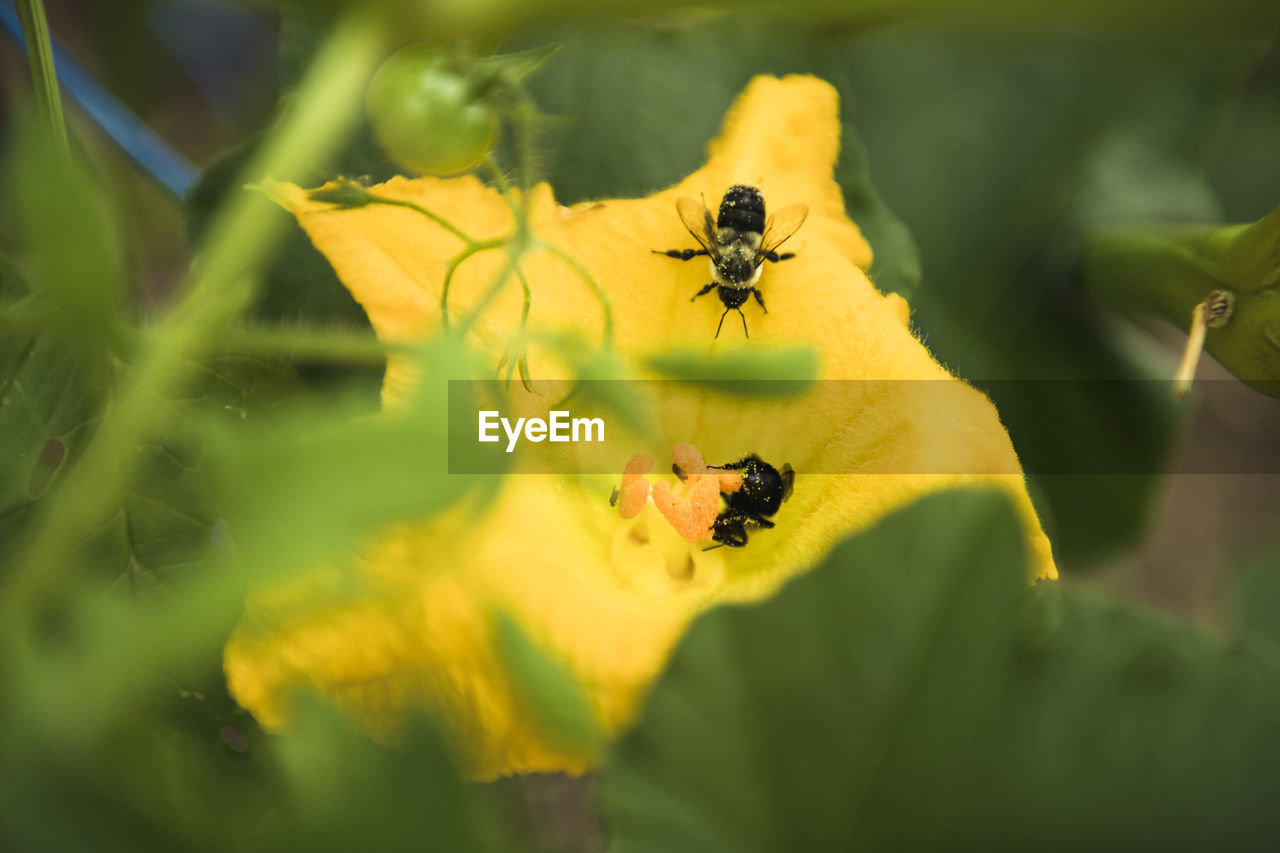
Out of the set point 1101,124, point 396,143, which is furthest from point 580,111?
point 1101,124

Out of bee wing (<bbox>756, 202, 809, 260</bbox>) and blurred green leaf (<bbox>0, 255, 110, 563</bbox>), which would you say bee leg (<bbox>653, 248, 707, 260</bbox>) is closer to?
bee wing (<bbox>756, 202, 809, 260</bbox>)

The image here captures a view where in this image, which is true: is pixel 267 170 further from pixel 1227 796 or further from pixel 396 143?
pixel 1227 796

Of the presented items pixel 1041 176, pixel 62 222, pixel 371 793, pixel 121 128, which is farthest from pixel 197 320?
pixel 1041 176

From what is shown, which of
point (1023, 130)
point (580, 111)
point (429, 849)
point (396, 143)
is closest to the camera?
point (429, 849)

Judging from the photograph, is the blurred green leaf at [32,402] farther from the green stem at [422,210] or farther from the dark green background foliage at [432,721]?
the green stem at [422,210]

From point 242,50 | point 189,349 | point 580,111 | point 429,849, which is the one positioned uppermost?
point 242,50

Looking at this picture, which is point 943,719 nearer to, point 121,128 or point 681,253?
point 681,253

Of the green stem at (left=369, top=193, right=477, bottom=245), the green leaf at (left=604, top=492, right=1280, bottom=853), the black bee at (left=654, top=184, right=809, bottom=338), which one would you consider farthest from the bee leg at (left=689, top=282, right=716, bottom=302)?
the green leaf at (left=604, top=492, right=1280, bottom=853)
